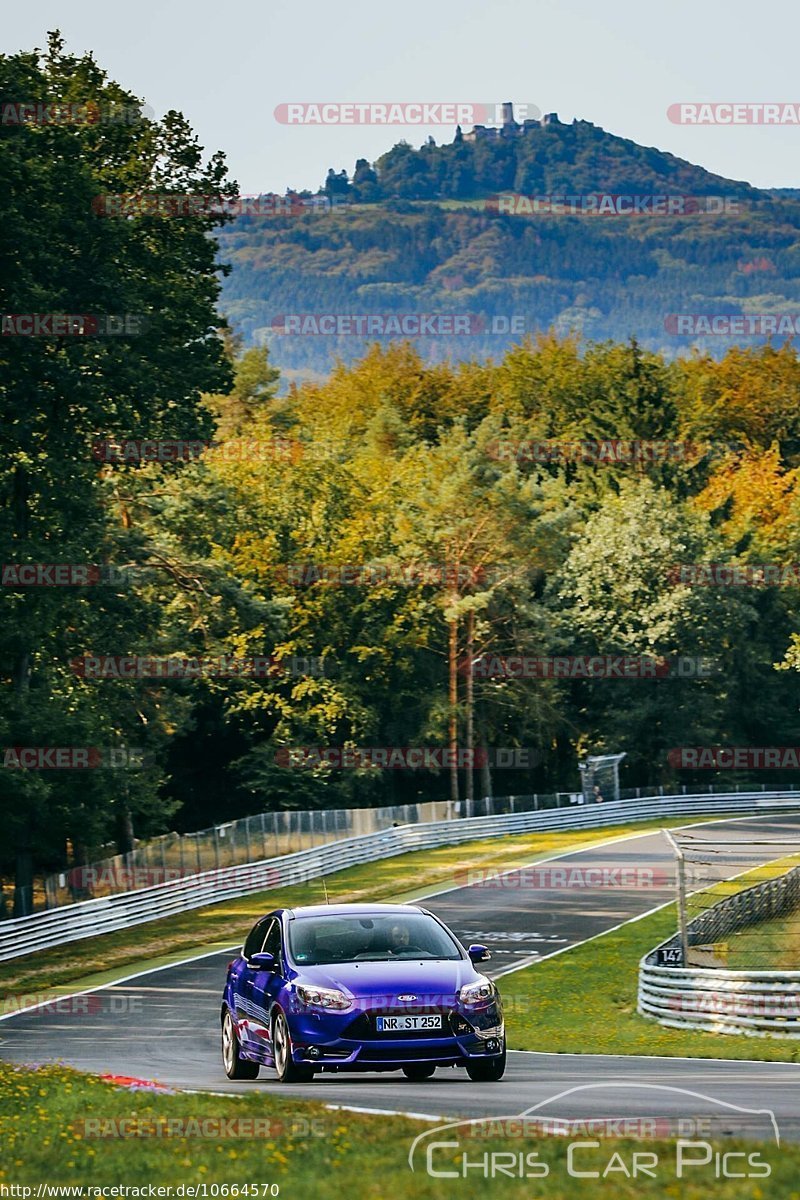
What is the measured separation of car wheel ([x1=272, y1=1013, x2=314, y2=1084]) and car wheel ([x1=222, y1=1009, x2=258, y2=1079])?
1.27 meters

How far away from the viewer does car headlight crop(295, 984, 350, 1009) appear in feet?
47.2

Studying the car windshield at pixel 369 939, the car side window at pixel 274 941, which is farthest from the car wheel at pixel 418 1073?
the car side window at pixel 274 941

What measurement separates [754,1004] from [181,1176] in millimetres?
14379

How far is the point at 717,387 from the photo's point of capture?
11756 centimetres

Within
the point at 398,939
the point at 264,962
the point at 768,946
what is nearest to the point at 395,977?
the point at 398,939

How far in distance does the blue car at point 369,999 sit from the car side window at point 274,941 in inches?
0.8

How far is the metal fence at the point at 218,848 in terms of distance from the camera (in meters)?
40.4

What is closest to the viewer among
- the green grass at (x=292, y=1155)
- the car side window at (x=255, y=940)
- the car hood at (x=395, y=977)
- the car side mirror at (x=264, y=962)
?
the green grass at (x=292, y=1155)

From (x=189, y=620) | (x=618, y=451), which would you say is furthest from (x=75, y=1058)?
(x=618, y=451)

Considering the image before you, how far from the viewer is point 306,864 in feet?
165

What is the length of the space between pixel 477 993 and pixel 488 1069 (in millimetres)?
717

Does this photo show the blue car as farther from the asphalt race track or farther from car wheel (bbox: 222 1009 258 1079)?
car wheel (bbox: 222 1009 258 1079)

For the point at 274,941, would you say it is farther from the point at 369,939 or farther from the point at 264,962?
the point at 369,939

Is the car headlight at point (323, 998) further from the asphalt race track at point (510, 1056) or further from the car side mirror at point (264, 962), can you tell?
the car side mirror at point (264, 962)
